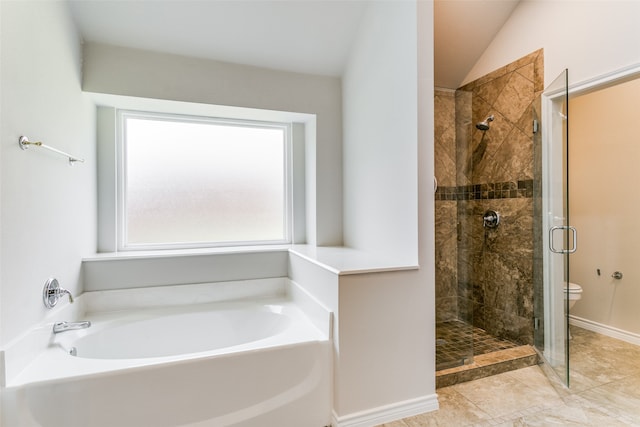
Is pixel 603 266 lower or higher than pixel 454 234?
lower

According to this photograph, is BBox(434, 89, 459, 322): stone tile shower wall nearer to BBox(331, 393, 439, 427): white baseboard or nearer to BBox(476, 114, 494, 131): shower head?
BBox(476, 114, 494, 131): shower head

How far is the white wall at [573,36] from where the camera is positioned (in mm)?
2041

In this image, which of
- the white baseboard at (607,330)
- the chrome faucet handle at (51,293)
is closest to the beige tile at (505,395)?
the white baseboard at (607,330)

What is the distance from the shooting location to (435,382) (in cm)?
204

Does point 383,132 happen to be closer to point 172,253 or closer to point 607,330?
point 172,253

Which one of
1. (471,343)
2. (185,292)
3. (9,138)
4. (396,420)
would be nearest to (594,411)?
(471,343)

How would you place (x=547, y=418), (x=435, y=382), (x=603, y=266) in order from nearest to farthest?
(x=547, y=418)
(x=435, y=382)
(x=603, y=266)

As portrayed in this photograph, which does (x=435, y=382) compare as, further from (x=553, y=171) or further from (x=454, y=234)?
(x=553, y=171)

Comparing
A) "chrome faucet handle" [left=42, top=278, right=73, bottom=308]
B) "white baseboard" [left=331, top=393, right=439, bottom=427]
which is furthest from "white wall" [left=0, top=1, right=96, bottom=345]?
"white baseboard" [left=331, top=393, right=439, bottom=427]

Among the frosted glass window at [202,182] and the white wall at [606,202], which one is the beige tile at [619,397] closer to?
the white wall at [606,202]

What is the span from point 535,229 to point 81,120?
323cm

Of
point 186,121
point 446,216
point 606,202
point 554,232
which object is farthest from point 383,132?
point 606,202

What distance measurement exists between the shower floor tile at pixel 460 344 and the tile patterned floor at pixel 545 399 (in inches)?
6.4

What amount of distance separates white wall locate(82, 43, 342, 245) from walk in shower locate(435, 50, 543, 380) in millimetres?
971
